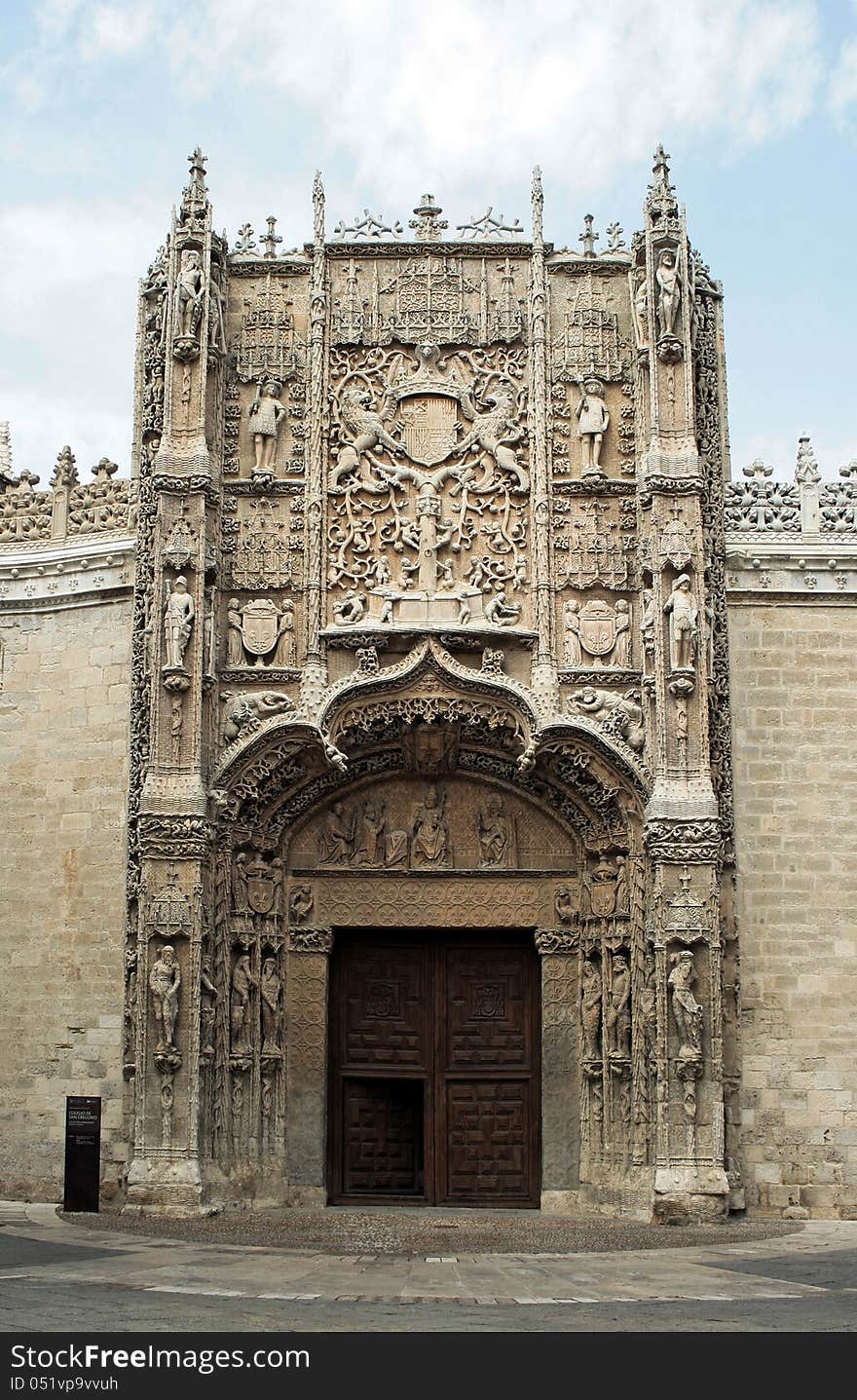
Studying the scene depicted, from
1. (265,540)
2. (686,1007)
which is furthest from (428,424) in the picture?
(686,1007)

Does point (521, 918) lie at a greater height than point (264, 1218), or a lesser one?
greater

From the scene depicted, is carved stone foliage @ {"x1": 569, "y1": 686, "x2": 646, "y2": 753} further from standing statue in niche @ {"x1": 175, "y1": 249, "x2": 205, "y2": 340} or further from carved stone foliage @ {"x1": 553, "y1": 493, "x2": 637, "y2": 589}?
standing statue in niche @ {"x1": 175, "y1": 249, "x2": 205, "y2": 340}

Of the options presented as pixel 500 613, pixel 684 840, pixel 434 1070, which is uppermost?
pixel 500 613

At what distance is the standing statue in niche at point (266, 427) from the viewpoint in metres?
17.8

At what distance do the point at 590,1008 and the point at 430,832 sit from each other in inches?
103

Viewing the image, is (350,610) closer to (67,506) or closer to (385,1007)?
(67,506)

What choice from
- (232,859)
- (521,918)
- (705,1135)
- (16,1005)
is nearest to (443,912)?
(521,918)

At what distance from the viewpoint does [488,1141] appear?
682 inches

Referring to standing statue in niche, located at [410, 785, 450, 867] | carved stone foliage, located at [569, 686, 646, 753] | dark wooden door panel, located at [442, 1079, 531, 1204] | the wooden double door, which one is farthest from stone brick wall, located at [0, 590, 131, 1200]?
carved stone foliage, located at [569, 686, 646, 753]

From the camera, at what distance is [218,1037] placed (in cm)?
1648

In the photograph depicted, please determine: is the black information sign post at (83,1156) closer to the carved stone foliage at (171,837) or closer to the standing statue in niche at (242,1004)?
the standing statue in niche at (242,1004)

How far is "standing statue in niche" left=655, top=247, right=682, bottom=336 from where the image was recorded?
1731 centimetres
